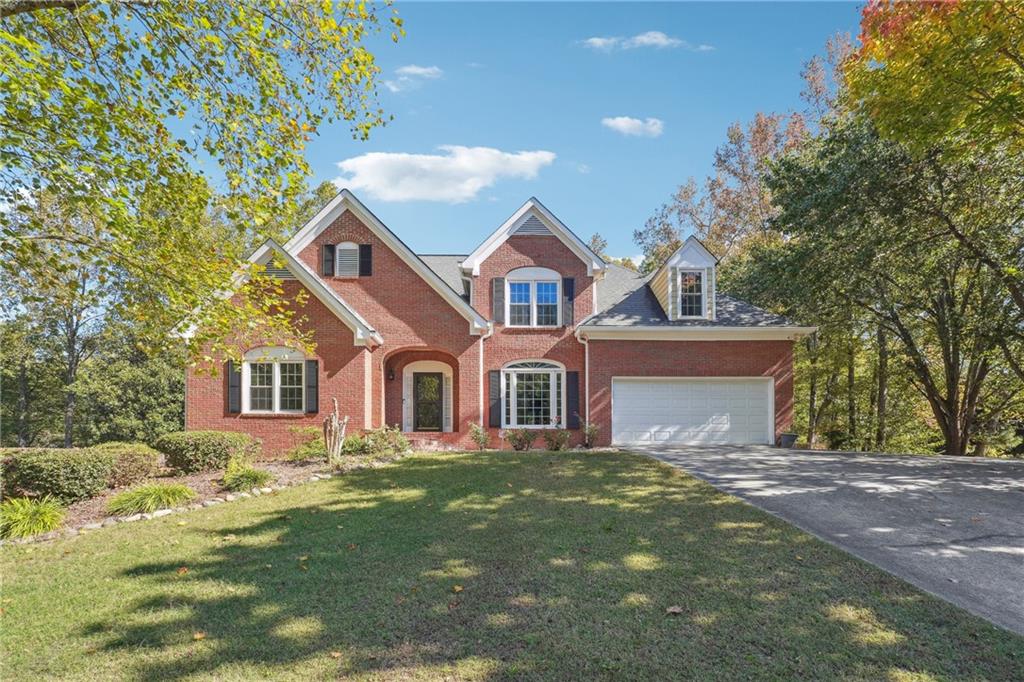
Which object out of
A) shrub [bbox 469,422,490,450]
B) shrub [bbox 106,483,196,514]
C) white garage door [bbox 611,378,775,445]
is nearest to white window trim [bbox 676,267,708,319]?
white garage door [bbox 611,378,775,445]

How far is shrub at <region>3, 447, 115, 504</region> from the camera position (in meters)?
8.15

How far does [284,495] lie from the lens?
28.7 feet

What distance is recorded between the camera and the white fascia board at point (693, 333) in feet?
52.3

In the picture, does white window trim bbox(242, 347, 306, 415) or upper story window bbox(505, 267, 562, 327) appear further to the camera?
upper story window bbox(505, 267, 562, 327)

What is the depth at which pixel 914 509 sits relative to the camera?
746 centimetres

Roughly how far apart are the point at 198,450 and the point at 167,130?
21.9 feet

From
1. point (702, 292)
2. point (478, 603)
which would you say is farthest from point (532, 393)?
point (478, 603)

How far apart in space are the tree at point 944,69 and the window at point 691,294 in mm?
6823

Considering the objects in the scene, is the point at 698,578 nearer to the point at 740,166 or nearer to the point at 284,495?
the point at 284,495

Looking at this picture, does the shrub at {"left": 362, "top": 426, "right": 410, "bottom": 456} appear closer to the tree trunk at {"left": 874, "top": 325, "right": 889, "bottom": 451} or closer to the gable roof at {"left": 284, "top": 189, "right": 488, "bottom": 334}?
the gable roof at {"left": 284, "top": 189, "right": 488, "bottom": 334}

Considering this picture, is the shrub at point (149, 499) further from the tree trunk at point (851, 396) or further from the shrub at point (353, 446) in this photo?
the tree trunk at point (851, 396)

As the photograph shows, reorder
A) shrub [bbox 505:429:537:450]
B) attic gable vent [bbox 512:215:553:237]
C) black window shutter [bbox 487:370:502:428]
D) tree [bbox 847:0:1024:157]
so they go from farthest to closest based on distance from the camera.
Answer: attic gable vent [bbox 512:215:553:237] < black window shutter [bbox 487:370:502:428] < shrub [bbox 505:429:537:450] < tree [bbox 847:0:1024:157]

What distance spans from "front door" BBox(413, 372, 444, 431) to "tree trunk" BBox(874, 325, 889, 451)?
56.3 ft

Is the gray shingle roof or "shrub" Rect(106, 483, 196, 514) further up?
the gray shingle roof
